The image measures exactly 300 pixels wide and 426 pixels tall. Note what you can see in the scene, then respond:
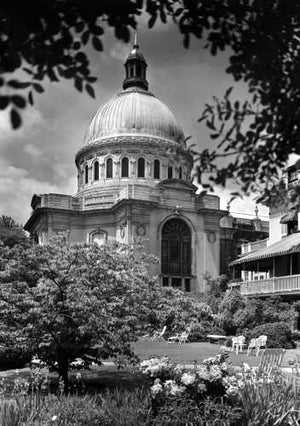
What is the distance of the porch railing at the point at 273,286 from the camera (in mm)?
34750

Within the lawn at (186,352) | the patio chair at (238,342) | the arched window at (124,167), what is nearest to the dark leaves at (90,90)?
the lawn at (186,352)

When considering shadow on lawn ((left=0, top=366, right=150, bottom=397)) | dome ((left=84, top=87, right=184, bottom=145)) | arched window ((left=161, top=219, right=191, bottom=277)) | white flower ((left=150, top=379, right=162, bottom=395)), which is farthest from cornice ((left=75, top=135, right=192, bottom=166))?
white flower ((left=150, top=379, right=162, bottom=395))

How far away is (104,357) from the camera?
49.4 ft

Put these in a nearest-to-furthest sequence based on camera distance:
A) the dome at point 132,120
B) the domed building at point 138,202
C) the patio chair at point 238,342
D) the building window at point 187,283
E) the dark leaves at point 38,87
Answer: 1. the dark leaves at point 38,87
2. the patio chair at point 238,342
3. the domed building at point 138,202
4. the building window at point 187,283
5. the dome at point 132,120

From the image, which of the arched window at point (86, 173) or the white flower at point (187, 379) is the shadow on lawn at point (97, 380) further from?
the arched window at point (86, 173)

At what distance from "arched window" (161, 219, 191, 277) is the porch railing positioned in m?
24.7

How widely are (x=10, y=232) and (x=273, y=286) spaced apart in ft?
118

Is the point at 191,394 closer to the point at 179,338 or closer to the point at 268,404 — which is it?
the point at 268,404

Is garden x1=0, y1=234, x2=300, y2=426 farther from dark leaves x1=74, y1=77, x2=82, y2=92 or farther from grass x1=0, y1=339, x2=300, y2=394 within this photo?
dark leaves x1=74, y1=77, x2=82, y2=92

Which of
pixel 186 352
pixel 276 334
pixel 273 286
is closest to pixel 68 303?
pixel 186 352

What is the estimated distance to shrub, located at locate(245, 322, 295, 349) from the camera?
2947 cm

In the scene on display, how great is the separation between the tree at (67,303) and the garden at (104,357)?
0.09 feet

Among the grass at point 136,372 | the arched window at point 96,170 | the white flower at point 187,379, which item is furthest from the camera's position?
the arched window at point 96,170

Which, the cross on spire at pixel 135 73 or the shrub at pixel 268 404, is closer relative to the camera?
the shrub at pixel 268 404
